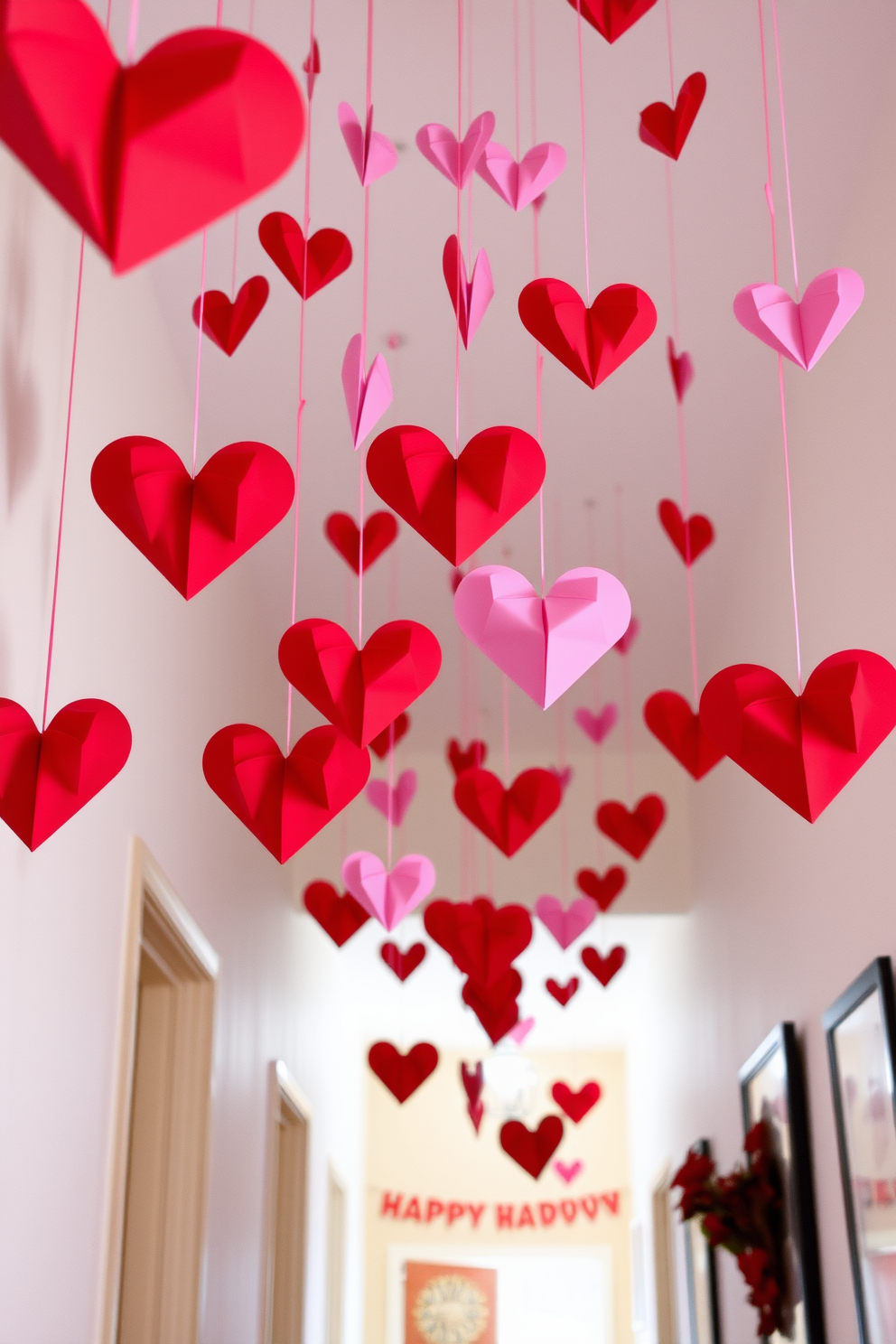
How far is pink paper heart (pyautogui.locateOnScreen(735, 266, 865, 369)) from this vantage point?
1.34 meters

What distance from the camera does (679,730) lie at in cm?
235

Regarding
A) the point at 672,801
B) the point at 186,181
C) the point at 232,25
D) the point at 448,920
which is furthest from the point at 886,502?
the point at 672,801

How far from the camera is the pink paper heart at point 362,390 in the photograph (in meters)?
1.46

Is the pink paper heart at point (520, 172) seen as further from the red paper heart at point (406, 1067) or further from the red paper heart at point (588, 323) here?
the red paper heart at point (406, 1067)

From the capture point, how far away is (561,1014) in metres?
6.95

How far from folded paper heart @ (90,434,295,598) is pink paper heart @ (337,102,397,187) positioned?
1.47ft

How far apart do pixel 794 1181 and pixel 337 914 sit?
1155 millimetres

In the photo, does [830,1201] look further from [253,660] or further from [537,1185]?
[537,1185]

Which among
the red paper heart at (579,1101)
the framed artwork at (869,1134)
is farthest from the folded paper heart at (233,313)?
the red paper heart at (579,1101)

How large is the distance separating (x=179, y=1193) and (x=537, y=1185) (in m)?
5.02

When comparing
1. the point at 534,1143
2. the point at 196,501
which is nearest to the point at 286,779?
the point at 196,501

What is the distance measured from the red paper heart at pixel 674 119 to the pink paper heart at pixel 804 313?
36cm

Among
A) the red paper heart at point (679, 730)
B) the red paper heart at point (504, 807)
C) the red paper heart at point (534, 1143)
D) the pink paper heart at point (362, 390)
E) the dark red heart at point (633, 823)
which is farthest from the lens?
the red paper heart at point (534, 1143)

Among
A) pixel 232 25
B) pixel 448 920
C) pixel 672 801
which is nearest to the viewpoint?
pixel 232 25
